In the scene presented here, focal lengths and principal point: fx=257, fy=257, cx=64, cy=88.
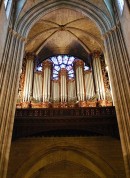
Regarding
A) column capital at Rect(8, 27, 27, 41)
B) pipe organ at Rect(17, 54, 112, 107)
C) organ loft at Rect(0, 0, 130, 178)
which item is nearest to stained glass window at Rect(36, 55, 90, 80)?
pipe organ at Rect(17, 54, 112, 107)

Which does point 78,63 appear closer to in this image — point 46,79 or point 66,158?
point 46,79

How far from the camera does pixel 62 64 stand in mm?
15867

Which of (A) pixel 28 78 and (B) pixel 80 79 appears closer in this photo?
(A) pixel 28 78

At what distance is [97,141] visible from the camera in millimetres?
11273

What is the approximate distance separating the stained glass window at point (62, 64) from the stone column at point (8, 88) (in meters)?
4.12

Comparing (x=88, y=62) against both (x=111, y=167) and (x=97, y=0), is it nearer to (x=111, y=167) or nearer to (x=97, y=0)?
(x=97, y=0)

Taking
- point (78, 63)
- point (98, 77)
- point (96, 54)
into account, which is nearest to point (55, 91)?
point (98, 77)

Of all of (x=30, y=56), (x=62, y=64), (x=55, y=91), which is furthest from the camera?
(x=62, y=64)

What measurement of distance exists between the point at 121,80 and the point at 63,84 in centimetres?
494

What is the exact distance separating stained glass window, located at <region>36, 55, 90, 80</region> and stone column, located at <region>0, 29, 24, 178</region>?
4.12m

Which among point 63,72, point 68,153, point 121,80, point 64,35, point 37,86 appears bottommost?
point 68,153

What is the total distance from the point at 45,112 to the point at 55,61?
5.77 meters

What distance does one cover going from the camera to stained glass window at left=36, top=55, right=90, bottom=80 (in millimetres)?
15155

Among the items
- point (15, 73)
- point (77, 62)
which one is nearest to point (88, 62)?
point (77, 62)
